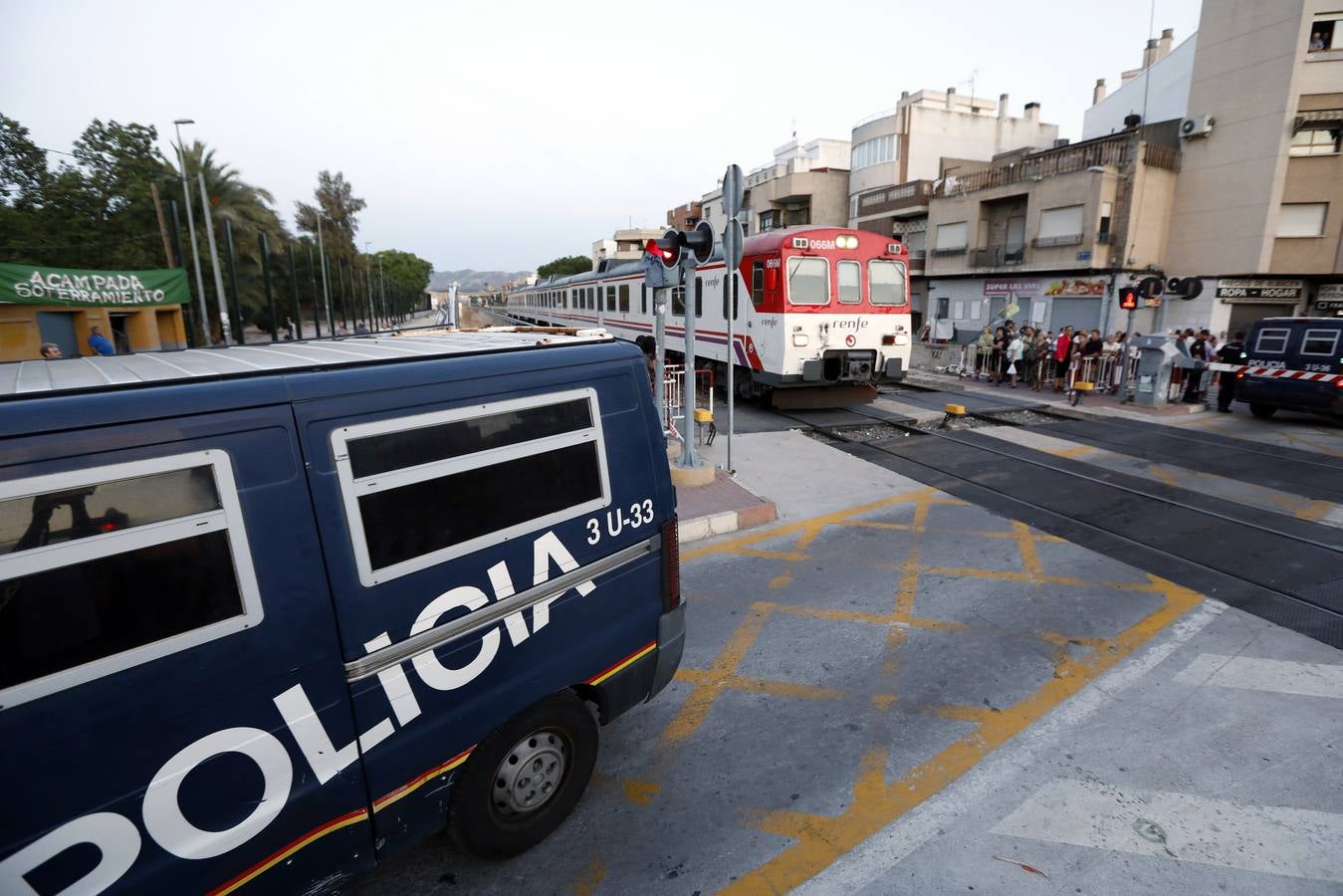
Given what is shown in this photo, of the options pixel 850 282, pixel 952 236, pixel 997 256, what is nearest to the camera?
pixel 850 282

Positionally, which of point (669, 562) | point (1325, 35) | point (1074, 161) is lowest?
point (669, 562)

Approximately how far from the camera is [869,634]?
4828mm

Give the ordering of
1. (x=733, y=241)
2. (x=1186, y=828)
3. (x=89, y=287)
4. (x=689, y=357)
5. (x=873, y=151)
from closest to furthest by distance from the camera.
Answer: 1. (x=1186, y=828)
2. (x=733, y=241)
3. (x=689, y=357)
4. (x=89, y=287)
5. (x=873, y=151)

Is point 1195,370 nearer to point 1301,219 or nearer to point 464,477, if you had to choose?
point 1301,219

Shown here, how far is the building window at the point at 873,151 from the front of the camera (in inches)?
1513

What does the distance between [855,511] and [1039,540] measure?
186cm

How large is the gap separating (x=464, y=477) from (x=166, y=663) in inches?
42.1

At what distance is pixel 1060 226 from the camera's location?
981 inches

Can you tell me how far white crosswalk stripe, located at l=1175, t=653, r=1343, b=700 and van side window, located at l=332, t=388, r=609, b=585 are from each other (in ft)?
13.8

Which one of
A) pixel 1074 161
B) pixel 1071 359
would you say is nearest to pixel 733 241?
pixel 1071 359

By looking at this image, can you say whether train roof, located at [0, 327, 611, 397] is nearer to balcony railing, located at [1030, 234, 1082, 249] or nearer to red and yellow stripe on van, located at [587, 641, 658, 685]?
red and yellow stripe on van, located at [587, 641, 658, 685]

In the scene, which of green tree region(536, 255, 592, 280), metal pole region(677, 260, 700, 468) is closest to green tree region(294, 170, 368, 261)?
green tree region(536, 255, 592, 280)

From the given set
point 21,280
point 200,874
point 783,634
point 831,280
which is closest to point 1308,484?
point 831,280

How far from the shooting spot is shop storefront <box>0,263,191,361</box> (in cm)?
1453
